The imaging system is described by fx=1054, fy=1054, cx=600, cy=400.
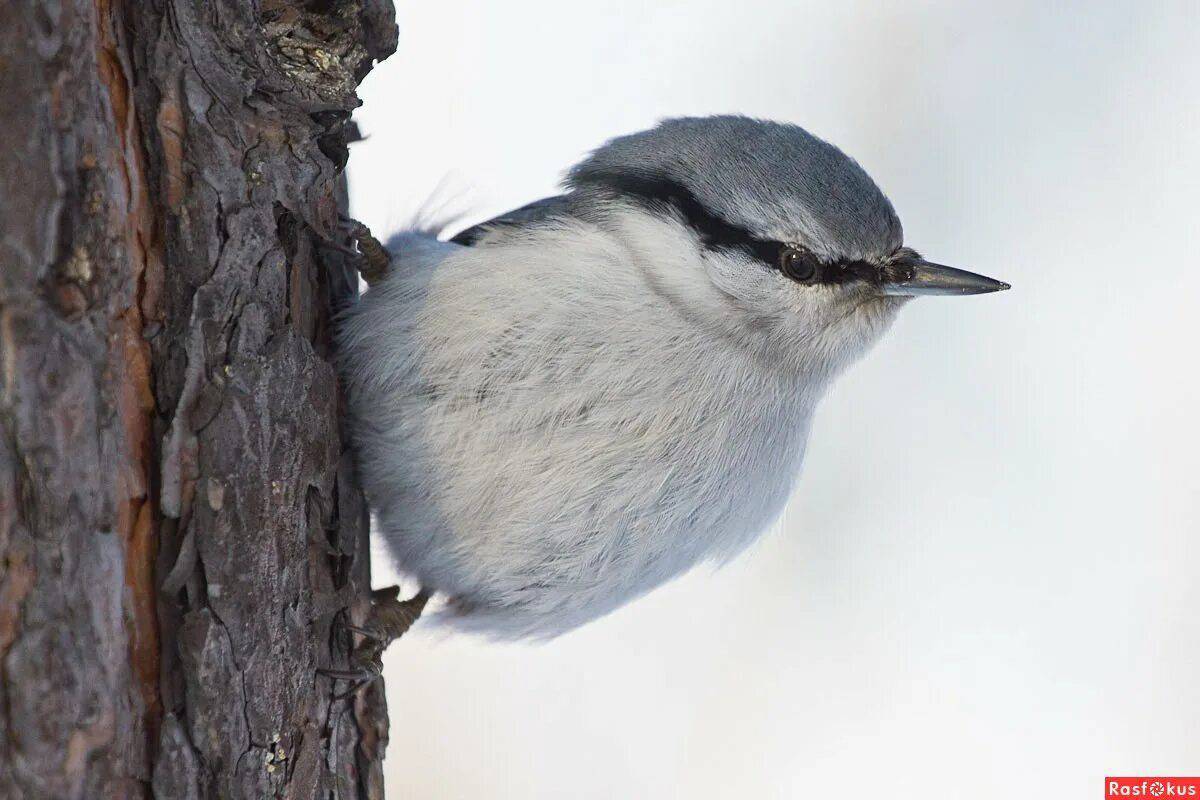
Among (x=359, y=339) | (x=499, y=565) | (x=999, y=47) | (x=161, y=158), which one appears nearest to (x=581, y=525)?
(x=499, y=565)

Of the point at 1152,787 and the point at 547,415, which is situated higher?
the point at 547,415

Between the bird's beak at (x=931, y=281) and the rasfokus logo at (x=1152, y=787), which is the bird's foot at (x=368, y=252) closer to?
the bird's beak at (x=931, y=281)

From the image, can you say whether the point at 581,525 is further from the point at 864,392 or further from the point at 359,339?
the point at 864,392

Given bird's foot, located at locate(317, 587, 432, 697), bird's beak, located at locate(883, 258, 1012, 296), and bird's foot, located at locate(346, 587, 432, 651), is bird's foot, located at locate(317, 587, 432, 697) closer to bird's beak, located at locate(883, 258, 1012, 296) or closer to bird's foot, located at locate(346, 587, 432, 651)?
bird's foot, located at locate(346, 587, 432, 651)

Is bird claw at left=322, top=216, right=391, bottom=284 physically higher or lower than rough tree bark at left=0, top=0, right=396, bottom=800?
higher

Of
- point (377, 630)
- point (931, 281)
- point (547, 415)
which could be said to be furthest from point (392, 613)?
point (931, 281)

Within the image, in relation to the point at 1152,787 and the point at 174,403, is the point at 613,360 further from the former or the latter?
the point at 1152,787

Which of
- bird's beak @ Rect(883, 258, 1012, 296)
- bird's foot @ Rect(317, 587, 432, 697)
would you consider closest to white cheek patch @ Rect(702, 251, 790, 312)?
bird's beak @ Rect(883, 258, 1012, 296)

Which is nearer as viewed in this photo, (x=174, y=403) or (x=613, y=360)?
(x=174, y=403)

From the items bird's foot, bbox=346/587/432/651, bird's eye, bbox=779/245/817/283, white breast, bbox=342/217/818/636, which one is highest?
bird's eye, bbox=779/245/817/283
